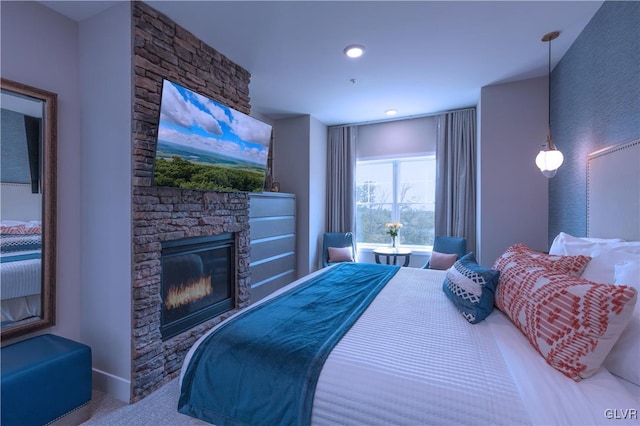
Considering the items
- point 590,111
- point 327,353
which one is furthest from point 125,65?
point 590,111

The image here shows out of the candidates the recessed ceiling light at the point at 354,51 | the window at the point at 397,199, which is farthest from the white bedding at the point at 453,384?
the window at the point at 397,199

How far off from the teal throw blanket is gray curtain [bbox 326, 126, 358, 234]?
3.05 m

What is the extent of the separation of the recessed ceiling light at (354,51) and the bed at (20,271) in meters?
2.73

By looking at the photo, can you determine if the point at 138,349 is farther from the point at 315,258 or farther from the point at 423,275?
the point at 315,258

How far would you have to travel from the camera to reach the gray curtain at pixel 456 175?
13.3 feet

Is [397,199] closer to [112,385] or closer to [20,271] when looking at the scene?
[112,385]

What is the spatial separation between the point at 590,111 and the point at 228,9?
9.27 ft

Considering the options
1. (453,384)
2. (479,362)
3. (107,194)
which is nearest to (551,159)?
(479,362)

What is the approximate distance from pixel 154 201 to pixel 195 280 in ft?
2.79

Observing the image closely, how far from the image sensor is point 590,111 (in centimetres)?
214

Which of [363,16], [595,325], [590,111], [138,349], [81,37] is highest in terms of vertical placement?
[363,16]

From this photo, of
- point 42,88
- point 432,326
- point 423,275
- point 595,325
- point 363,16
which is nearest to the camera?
point 595,325

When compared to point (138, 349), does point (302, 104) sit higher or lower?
higher

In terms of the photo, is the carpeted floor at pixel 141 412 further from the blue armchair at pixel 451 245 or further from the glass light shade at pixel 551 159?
the glass light shade at pixel 551 159
